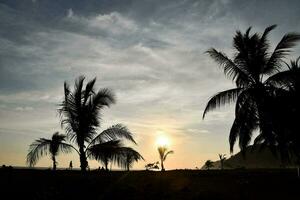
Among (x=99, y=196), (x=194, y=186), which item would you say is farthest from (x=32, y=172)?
(x=194, y=186)

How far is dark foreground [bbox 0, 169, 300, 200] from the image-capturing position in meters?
10.2

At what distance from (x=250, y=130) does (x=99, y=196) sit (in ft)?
29.4

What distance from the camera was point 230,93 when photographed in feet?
55.0

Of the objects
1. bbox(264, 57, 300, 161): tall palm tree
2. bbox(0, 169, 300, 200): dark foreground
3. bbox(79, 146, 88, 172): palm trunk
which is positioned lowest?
bbox(0, 169, 300, 200): dark foreground

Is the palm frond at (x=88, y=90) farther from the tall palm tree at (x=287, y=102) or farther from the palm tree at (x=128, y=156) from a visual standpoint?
the tall palm tree at (x=287, y=102)

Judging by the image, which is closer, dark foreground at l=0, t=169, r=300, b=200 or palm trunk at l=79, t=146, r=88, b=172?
dark foreground at l=0, t=169, r=300, b=200

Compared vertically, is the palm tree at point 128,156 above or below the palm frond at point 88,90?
below

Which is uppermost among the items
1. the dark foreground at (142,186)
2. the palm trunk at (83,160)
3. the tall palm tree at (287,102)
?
the tall palm tree at (287,102)

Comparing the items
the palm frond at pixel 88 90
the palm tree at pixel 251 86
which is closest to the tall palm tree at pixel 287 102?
the palm tree at pixel 251 86

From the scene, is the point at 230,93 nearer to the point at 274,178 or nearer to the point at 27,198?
the point at 274,178

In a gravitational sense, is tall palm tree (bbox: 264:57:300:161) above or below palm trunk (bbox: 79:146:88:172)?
above

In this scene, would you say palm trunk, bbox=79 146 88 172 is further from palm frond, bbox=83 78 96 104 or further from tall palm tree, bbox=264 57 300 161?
tall palm tree, bbox=264 57 300 161

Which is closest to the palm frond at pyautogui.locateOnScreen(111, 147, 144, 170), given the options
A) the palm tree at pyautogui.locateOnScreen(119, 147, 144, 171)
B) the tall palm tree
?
the palm tree at pyautogui.locateOnScreen(119, 147, 144, 171)

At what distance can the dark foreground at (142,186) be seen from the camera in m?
10.2
